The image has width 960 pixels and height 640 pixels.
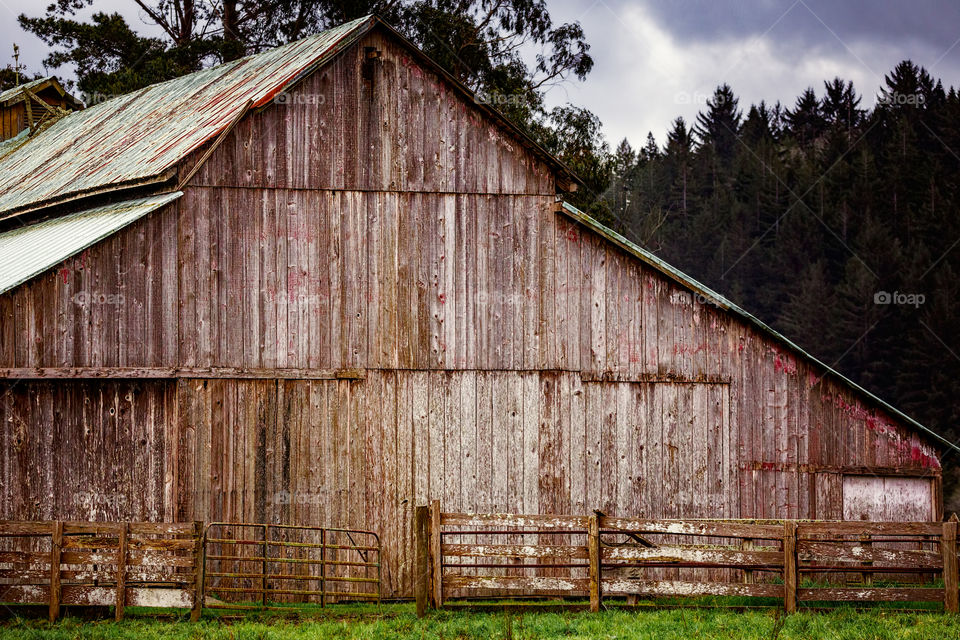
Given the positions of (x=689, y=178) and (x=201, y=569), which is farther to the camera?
(x=689, y=178)

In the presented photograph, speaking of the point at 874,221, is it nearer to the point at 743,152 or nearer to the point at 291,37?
the point at 743,152

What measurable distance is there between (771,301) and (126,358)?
59.9 m

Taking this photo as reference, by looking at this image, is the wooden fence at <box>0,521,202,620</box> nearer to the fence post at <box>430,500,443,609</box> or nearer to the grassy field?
the grassy field

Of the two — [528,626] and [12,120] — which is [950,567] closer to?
[528,626]

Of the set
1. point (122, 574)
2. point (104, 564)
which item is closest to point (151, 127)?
point (104, 564)

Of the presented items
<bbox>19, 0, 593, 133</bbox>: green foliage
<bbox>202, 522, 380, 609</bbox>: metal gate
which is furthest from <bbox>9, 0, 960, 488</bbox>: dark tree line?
<bbox>202, 522, 380, 609</bbox>: metal gate

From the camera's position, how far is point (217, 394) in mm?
15961

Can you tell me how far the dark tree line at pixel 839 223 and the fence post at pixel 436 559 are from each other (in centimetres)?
3289

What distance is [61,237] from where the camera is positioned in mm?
17281

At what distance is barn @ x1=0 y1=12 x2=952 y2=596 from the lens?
51.3ft

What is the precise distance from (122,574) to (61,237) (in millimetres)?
6283

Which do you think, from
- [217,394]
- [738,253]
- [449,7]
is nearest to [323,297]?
[217,394]

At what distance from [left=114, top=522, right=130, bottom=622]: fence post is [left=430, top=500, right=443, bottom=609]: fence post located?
3.38 metres

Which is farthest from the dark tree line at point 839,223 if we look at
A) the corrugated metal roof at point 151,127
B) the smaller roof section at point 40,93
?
the corrugated metal roof at point 151,127
